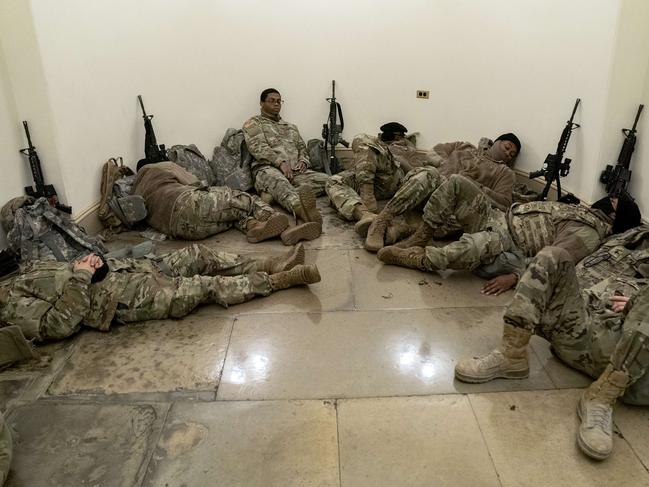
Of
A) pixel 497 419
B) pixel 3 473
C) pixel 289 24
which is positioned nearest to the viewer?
pixel 3 473

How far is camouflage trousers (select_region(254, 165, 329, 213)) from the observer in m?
3.98

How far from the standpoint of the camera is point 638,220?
262 centimetres

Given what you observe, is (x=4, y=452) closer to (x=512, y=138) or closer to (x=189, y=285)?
(x=189, y=285)

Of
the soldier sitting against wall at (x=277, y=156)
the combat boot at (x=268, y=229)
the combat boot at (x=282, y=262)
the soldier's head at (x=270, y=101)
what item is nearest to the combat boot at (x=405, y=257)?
the combat boot at (x=282, y=262)

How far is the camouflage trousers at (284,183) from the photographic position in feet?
13.1

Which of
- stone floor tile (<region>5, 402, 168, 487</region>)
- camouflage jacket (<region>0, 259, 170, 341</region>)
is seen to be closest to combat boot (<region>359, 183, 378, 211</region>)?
camouflage jacket (<region>0, 259, 170, 341</region>)

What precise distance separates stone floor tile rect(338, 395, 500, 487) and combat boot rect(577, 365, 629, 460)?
0.37 metres

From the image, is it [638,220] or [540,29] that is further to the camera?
[540,29]

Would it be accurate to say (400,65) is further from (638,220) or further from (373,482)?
(373,482)

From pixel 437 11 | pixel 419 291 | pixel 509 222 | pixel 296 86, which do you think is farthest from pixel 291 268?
pixel 437 11

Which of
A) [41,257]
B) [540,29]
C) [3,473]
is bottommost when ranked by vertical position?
[3,473]

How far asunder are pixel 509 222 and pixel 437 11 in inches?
107

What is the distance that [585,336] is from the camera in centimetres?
190

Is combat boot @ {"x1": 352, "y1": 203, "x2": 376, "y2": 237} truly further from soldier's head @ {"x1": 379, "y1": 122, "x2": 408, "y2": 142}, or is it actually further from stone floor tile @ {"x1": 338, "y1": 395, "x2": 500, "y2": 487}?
stone floor tile @ {"x1": 338, "y1": 395, "x2": 500, "y2": 487}
